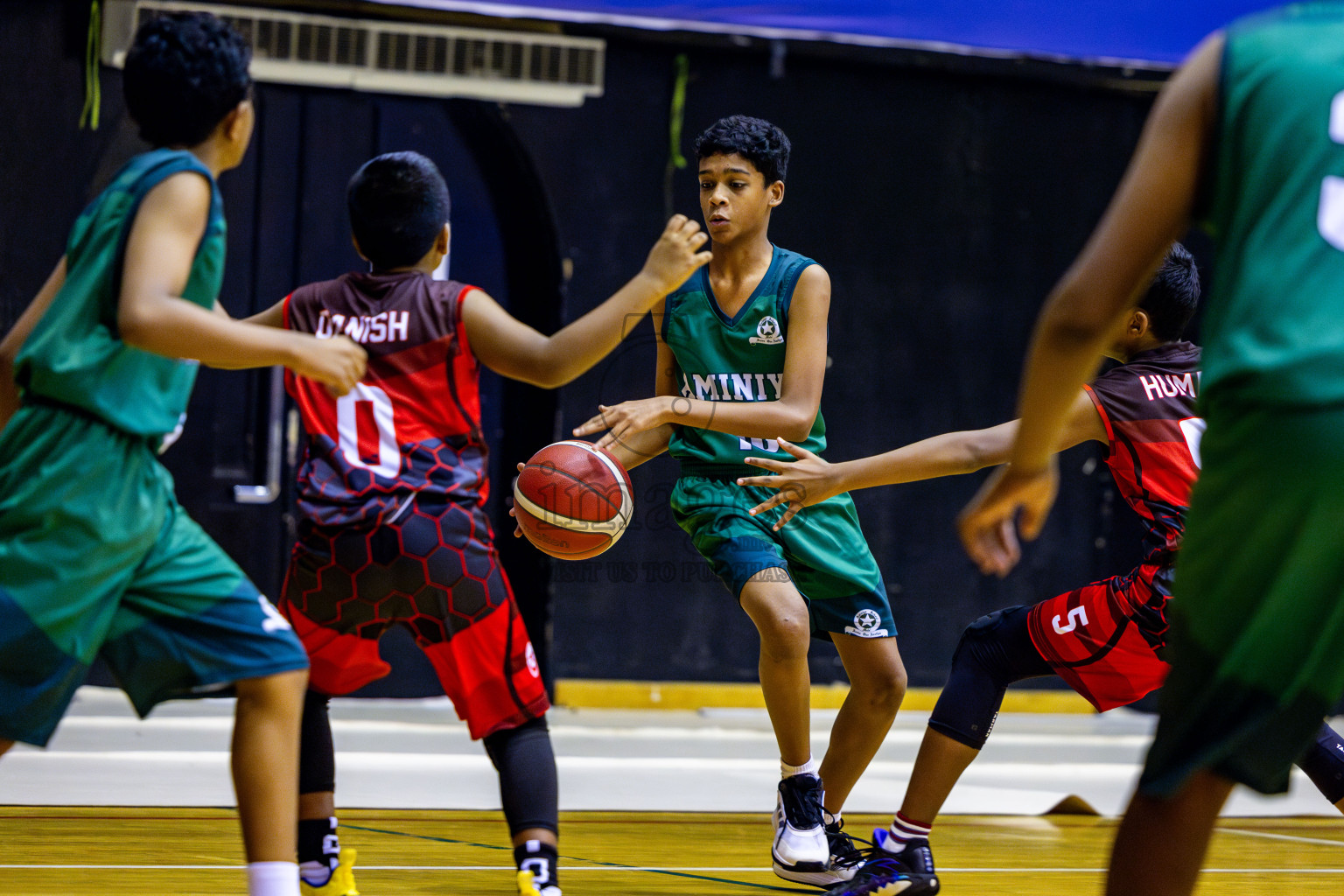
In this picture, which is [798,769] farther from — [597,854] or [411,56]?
[411,56]

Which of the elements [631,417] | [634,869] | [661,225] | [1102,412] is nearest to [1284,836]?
[1102,412]

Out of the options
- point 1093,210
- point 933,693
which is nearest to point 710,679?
point 933,693

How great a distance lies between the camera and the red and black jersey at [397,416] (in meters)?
3.06

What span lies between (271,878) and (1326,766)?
2574 millimetres

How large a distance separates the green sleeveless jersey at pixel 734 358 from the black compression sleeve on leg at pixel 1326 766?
1.46 meters

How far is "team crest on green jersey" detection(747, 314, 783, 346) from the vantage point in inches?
159

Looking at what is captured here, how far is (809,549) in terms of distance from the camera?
397 centimetres

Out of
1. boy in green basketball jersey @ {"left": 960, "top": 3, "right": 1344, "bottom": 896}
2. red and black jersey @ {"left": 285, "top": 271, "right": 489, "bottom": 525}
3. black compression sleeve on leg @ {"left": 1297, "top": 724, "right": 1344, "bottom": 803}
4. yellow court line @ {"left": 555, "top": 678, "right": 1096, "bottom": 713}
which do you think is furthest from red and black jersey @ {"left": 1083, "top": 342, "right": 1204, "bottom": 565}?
yellow court line @ {"left": 555, "top": 678, "right": 1096, "bottom": 713}

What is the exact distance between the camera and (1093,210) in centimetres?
941

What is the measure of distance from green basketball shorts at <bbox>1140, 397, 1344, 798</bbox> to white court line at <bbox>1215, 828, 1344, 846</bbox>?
11.3ft

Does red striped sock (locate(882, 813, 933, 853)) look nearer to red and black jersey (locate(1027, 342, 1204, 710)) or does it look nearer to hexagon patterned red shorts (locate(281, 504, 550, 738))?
red and black jersey (locate(1027, 342, 1204, 710))

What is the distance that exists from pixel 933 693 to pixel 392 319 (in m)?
6.63

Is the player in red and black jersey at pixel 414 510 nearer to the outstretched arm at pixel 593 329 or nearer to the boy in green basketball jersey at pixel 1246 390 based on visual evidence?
the outstretched arm at pixel 593 329

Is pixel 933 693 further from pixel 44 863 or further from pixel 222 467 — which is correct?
pixel 44 863
